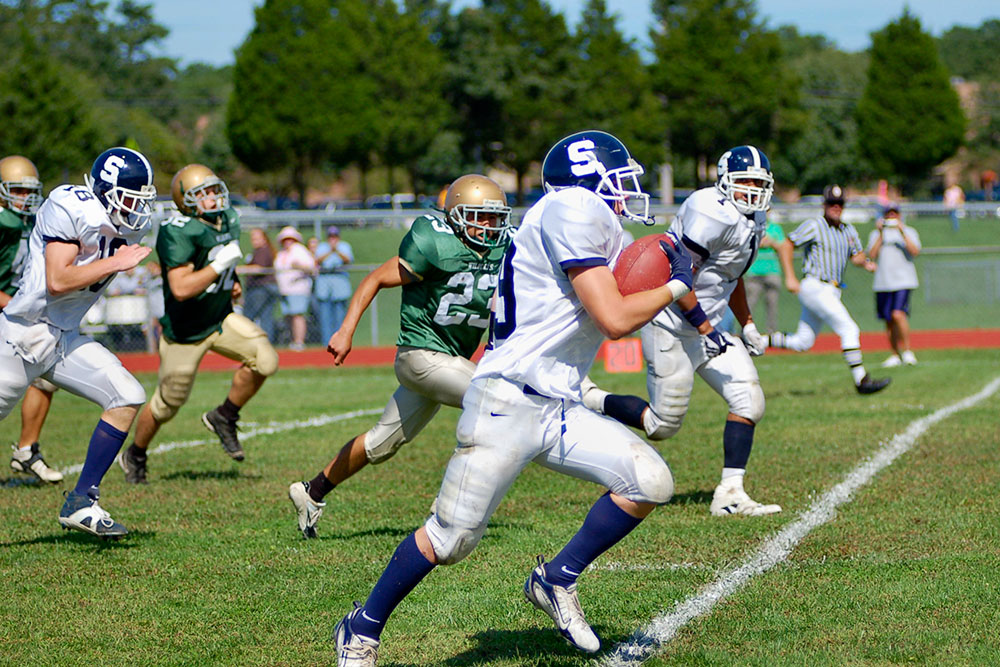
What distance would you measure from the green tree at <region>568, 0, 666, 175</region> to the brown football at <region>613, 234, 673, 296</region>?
34531 millimetres

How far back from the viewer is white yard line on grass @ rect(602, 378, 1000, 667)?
3994mm

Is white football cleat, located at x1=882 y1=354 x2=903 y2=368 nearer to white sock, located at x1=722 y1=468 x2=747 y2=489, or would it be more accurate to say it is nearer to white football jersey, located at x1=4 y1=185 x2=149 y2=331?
white sock, located at x1=722 y1=468 x2=747 y2=489

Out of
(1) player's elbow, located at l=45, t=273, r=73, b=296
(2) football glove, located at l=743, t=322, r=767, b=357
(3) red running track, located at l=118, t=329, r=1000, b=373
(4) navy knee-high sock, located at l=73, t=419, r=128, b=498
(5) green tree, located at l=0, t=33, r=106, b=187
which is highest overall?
(5) green tree, located at l=0, t=33, r=106, b=187

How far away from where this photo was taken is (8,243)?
7754 millimetres

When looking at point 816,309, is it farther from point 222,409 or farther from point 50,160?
point 50,160

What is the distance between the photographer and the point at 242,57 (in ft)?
128

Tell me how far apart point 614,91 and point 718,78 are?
13.5 feet

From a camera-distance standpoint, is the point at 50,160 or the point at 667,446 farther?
the point at 50,160

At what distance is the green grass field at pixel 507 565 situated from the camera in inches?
161

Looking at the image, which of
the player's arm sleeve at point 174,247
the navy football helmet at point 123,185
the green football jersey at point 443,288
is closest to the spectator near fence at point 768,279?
the player's arm sleeve at point 174,247

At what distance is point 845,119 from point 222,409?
182ft

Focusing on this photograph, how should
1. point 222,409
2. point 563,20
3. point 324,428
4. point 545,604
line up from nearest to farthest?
point 545,604 < point 222,409 < point 324,428 < point 563,20

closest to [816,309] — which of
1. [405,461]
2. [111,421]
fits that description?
[405,461]

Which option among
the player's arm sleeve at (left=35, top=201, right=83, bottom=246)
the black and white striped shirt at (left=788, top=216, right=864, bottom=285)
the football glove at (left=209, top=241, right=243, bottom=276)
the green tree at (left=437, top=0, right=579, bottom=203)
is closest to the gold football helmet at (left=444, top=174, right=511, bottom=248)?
the player's arm sleeve at (left=35, top=201, right=83, bottom=246)
